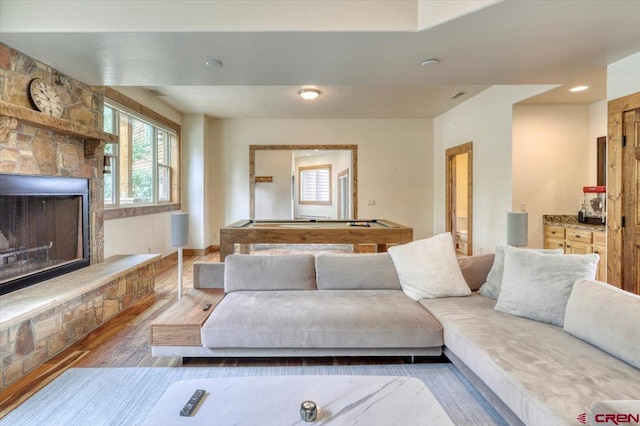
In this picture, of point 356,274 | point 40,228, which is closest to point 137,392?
point 356,274

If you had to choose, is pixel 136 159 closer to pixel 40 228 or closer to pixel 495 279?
pixel 40 228

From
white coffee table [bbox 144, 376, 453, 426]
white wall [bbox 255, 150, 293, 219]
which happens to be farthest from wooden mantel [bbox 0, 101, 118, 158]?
white wall [bbox 255, 150, 293, 219]

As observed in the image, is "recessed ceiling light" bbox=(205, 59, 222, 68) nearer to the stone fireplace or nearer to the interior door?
the stone fireplace

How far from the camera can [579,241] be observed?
163 inches

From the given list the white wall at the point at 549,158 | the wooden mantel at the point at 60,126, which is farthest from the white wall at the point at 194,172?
the white wall at the point at 549,158

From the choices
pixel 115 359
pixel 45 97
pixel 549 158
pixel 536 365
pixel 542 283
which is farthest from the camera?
pixel 549 158

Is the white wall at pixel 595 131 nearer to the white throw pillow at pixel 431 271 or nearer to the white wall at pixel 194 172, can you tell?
the white throw pillow at pixel 431 271

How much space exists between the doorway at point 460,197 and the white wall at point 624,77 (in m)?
2.44

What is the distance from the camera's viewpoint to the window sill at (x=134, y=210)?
4.18 meters

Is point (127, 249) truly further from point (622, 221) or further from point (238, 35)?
point (622, 221)

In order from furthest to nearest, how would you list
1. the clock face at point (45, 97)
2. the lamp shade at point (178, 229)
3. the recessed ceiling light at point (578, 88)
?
1. the recessed ceiling light at point (578, 88)
2. the lamp shade at point (178, 229)
3. the clock face at point (45, 97)

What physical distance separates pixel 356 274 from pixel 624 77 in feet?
10.2

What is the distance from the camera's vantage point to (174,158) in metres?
6.44

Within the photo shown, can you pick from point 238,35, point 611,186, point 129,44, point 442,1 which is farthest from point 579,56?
point 129,44
